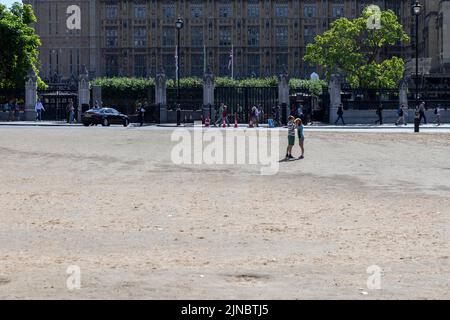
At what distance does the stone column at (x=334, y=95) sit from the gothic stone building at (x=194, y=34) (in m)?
47.9

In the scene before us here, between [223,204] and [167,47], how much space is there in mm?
96213

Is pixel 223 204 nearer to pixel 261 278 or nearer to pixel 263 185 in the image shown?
pixel 263 185

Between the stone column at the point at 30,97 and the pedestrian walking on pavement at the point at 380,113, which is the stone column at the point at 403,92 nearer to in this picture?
Answer: the pedestrian walking on pavement at the point at 380,113

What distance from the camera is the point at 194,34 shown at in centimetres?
11088

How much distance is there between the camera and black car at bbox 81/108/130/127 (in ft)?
185

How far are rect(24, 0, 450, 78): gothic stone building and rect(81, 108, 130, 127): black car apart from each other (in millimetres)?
53057

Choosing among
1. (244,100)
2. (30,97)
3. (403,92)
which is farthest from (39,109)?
(403,92)

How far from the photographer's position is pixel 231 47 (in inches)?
4294

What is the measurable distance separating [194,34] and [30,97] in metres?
48.0

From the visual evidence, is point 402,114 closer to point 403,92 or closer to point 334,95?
point 403,92

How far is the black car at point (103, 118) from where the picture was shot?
5641cm

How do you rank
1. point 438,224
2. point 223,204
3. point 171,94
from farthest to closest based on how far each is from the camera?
point 171,94
point 223,204
point 438,224
